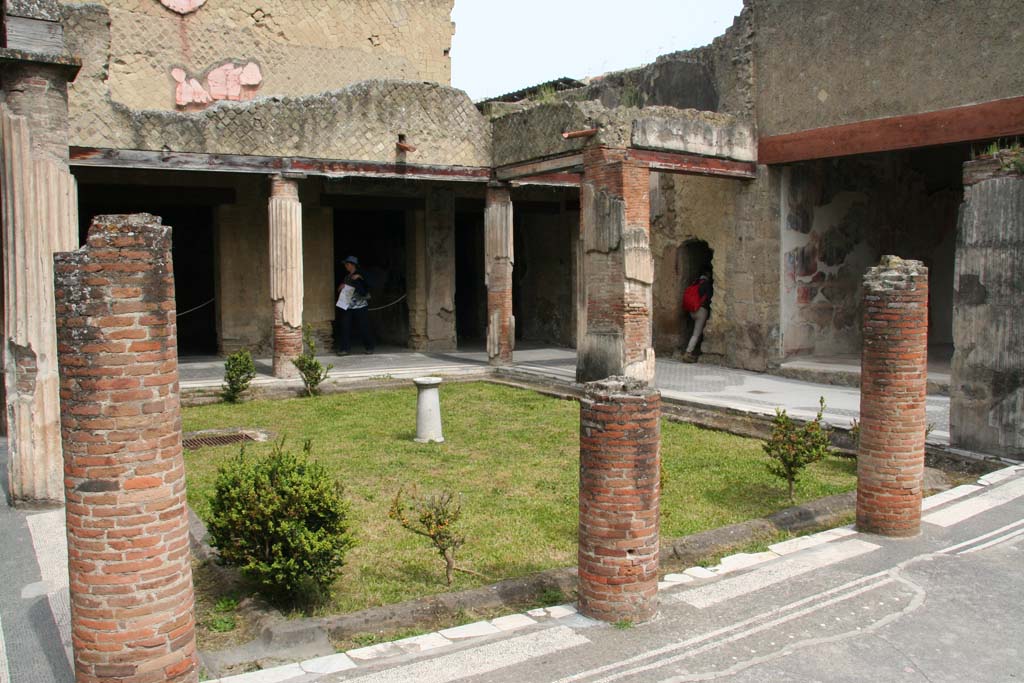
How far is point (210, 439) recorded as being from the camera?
29.1 ft

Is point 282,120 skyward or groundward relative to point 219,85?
groundward

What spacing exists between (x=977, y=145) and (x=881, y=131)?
1.13m

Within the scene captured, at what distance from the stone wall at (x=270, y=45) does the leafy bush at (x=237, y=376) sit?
11.0 feet

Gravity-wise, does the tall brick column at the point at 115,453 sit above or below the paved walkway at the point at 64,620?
above

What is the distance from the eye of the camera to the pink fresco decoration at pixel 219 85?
12523mm

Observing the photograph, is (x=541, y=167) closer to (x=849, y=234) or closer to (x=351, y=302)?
(x=351, y=302)

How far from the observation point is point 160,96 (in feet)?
40.4

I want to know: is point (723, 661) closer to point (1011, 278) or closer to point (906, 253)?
point (1011, 278)

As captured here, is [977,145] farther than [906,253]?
No

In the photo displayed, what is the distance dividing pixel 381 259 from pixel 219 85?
Result: 5536 mm

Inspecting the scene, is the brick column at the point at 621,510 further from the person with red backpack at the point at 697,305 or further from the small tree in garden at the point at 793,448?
the person with red backpack at the point at 697,305

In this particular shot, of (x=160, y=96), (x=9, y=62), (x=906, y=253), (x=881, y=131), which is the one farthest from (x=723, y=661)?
(x=906, y=253)

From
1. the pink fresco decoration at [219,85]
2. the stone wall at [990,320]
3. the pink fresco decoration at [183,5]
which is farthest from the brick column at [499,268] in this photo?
the stone wall at [990,320]

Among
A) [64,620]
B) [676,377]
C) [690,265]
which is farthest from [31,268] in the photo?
[690,265]
